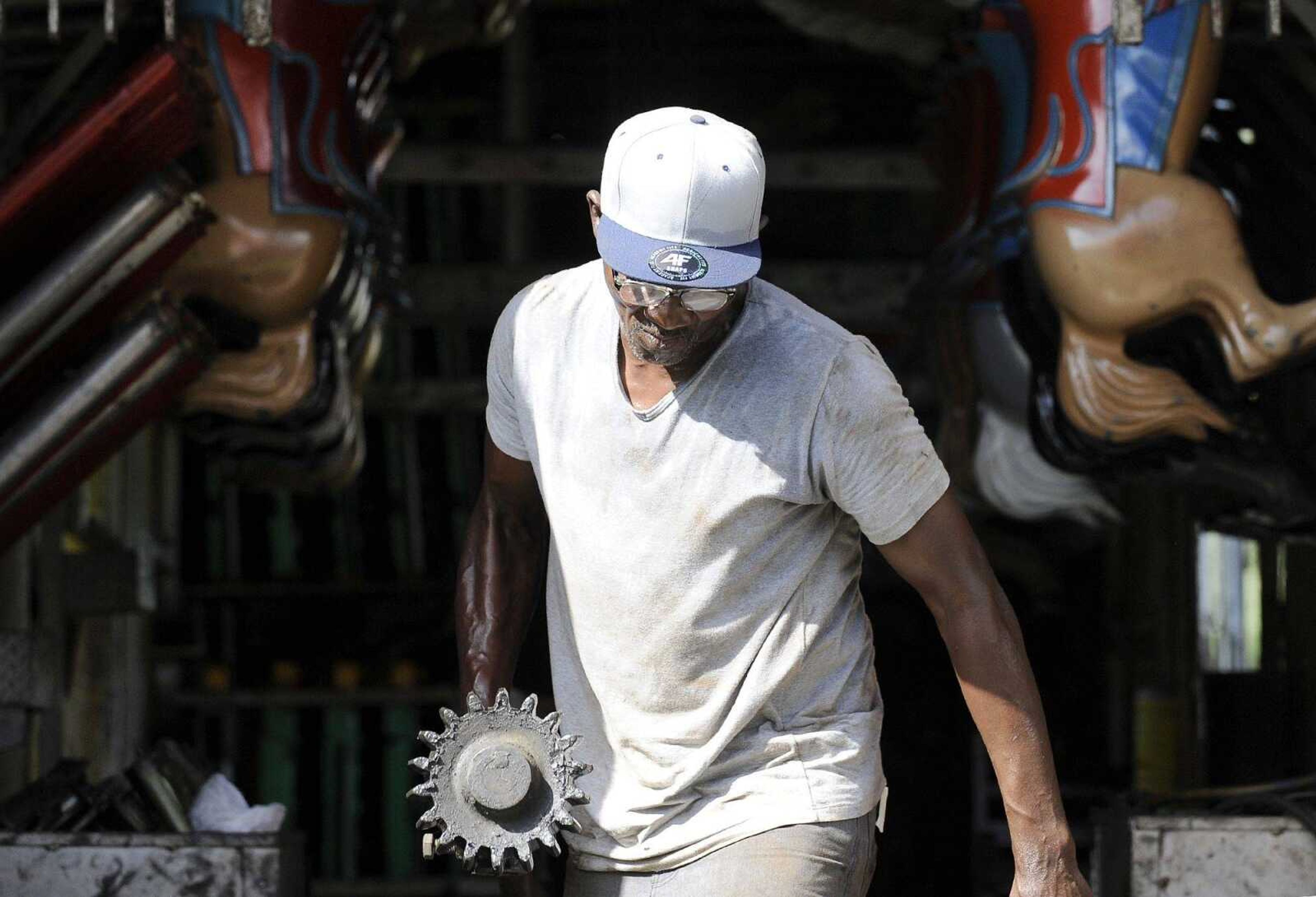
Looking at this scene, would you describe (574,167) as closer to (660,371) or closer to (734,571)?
(660,371)

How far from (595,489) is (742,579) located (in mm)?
235

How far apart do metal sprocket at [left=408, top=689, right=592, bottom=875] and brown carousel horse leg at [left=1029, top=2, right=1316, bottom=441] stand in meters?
2.09

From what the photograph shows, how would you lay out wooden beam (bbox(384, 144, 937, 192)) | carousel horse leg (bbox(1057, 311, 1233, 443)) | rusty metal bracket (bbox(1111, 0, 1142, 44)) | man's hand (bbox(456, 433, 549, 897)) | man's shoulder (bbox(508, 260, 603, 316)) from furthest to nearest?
wooden beam (bbox(384, 144, 937, 192)) < carousel horse leg (bbox(1057, 311, 1233, 443)) < rusty metal bracket (bbox(1111, 0, 1142, 44)) < man's hand (bbox(456, 433, 549, 897)) < man's shoulder (bbox(508, 260, 603, 316))

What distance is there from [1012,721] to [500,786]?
67 centimetres

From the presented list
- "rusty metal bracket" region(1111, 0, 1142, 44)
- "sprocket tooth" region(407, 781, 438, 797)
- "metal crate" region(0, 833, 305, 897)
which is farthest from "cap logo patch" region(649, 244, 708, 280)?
"rusty metal bracket" region(1111, 0, 1142, 44)

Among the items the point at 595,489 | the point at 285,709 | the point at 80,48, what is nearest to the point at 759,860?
the point at 595,489

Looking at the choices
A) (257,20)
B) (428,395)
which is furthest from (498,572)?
(428,395)

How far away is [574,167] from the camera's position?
5.99 metres

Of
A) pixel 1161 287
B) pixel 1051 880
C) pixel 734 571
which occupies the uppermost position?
pixel 1161 287

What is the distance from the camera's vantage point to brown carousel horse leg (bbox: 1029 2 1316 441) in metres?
4.32

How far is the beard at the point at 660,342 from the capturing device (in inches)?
107

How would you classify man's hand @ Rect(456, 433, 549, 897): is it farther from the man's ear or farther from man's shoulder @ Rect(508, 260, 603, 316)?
the man's ear

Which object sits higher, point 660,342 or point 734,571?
point 660,342

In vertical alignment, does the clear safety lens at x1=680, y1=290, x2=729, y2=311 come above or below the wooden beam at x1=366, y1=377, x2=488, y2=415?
below
